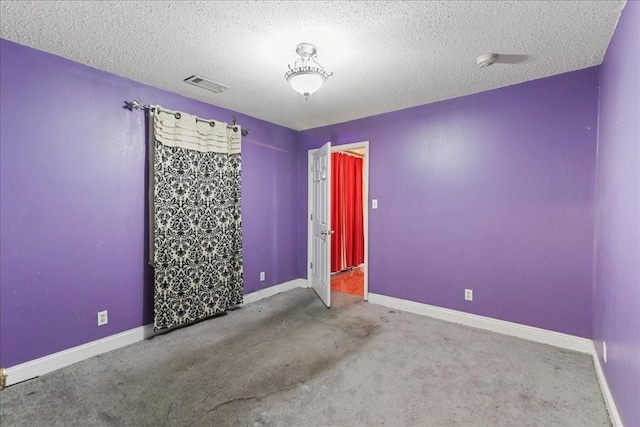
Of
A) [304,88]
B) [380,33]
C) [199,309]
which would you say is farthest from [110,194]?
[380,33]

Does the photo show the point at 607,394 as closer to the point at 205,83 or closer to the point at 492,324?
the point at 492,324

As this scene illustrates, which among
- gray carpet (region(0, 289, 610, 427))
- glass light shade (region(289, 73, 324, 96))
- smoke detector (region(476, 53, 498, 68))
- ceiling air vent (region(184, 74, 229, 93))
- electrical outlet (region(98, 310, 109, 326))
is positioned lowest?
gray carpet (region(0, 289, 610, 427))

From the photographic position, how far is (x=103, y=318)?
8.69ft

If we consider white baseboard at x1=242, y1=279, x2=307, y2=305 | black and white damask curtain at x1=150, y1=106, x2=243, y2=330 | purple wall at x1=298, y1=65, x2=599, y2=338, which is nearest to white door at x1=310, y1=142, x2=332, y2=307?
white baseboard at x1=242, y1=279, x2=307, y2=305

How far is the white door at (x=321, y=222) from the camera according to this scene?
383 centimetres

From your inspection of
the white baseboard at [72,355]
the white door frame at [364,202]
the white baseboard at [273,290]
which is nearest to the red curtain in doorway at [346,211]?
the white door frame at [364,202]

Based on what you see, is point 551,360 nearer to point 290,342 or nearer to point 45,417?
point 290,342

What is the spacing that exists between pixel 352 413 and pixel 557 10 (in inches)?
106

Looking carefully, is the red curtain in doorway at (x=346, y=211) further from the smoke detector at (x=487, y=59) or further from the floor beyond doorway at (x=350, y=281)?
the smoke detector at (x=487, y=59)

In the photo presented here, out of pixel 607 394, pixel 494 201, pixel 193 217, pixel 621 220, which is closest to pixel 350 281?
pixel 494 201

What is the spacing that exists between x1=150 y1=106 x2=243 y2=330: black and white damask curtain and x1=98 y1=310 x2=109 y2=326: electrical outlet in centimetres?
38

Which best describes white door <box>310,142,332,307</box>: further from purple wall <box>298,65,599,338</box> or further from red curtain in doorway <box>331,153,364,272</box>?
red curtain in doorway <box>331,153,364,272</box>

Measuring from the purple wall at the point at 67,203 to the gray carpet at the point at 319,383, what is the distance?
0.38 metres

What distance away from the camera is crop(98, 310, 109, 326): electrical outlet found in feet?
8.61
